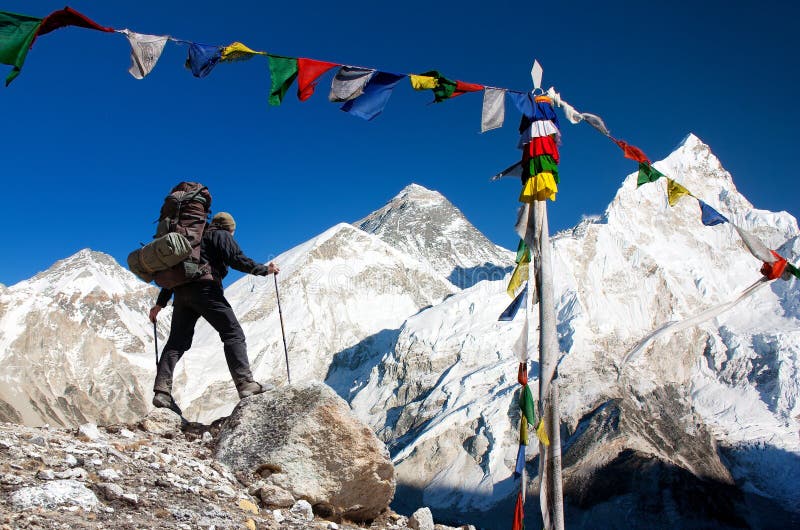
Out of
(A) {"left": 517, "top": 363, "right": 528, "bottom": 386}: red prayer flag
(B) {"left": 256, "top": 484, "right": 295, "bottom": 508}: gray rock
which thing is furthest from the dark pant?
(A) {"left": 517, "top": 363, "right": 528, "bottom": 386}: red prayer flag

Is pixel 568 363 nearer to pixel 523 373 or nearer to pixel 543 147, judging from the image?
pixel 523 373

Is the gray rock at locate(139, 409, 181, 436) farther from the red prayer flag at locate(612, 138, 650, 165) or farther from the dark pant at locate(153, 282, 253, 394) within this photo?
the red prayer flag at locate(612, 138, 650, 165)

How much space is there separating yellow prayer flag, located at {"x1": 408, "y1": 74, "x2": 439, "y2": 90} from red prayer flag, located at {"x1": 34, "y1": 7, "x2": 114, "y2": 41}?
3.95 m

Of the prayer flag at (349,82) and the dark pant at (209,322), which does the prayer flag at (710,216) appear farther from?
the dark pant at (209,322)

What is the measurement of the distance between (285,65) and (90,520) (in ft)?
20.1

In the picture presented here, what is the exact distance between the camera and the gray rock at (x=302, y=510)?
757 cm

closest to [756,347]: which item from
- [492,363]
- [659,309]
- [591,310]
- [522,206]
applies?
[659,309]

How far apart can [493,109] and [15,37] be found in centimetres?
579

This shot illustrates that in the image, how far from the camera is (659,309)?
128750 millimetres

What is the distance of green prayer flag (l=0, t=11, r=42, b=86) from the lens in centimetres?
754

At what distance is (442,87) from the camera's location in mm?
9656

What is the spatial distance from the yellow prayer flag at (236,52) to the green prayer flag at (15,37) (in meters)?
2.28

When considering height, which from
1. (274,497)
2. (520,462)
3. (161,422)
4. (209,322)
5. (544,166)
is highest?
(544,166)

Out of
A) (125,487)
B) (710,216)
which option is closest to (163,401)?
(125,487)
